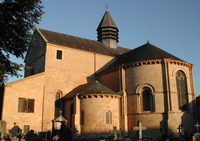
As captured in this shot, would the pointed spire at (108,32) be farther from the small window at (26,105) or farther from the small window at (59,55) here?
the small window at (26,105)

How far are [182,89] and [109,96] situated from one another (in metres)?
7.91

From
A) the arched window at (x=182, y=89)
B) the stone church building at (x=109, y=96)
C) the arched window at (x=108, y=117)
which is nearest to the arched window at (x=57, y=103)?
the stone church building at (x=109, y=96)

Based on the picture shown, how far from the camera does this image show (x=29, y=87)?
2609 cm

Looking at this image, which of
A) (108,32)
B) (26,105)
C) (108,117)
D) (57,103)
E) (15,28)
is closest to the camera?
(15,28)

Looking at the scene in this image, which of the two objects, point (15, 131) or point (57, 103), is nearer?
point (15, 131)

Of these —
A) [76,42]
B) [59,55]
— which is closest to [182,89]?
[59,55]

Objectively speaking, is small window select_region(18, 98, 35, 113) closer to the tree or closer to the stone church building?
the stone church building

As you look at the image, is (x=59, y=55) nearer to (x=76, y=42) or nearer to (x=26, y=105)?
(x=76, y=42)

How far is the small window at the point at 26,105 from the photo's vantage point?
82.4ft

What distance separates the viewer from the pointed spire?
39.6m

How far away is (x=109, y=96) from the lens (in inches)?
982

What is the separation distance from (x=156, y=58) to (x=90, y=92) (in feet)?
25.9

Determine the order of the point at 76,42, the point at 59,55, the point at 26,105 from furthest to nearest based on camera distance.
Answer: the point at 76,42
the point at 59,55
the point at 26,105

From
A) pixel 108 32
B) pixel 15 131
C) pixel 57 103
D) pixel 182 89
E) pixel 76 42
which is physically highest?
pixel 108 32
